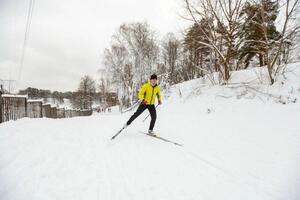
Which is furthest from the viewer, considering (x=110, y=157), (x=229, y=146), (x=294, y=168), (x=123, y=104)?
(x=123, y=104)

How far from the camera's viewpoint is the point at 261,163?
3137 millimetres

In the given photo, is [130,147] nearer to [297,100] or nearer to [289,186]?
[289,186]

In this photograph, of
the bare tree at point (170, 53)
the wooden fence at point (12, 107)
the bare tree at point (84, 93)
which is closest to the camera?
the wooden fence at point (12, 107)

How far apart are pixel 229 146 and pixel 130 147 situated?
7.56 feet

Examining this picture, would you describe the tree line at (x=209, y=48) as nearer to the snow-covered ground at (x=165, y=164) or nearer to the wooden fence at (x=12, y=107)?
the snow-covered ground at (x=165, y=164)

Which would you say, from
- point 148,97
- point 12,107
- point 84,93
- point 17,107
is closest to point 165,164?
point 148,97

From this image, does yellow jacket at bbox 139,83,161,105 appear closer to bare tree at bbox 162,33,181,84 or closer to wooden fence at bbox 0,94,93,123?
wooden fence at bbox 0,94,93,123

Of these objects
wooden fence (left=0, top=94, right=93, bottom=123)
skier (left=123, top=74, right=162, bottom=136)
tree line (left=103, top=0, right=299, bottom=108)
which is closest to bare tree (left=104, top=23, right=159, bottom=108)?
tree line (left=103, top=0, right=299, bottom=108)

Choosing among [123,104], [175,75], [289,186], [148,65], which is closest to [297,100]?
[289,186]

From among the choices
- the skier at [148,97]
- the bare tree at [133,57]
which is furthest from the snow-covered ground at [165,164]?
the bare tree at [133,57]

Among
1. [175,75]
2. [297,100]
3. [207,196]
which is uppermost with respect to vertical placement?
[175,75]

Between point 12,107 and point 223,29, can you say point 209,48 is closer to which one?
point 223,29

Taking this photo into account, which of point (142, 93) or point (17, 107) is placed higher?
point (142, 93)

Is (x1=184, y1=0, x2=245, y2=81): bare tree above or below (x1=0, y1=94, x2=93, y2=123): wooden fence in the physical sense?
above
